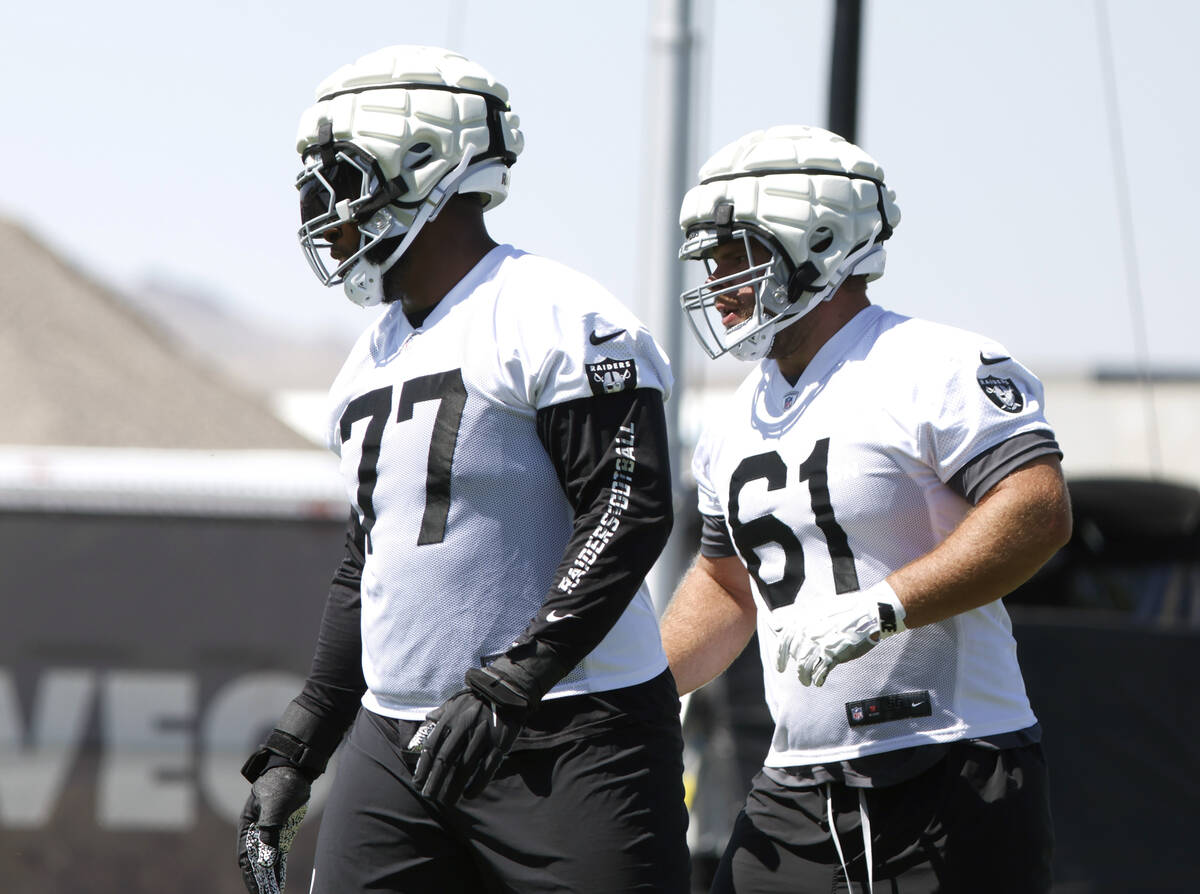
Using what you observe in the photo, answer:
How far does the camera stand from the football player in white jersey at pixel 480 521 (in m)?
2.54

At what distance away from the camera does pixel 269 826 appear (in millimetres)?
3010

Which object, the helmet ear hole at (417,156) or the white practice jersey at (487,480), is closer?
the white practice jersey at (487,480)

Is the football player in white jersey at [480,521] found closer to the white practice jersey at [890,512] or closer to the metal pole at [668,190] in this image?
the white practice jersey at [890,512]

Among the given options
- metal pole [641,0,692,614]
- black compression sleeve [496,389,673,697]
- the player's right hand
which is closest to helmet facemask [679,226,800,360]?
black compression sleeve [496,389,673,697]

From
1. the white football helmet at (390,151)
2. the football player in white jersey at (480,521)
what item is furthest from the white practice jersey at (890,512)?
the white football helmet at (390,151)

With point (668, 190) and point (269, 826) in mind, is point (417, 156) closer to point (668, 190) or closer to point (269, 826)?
point (269, 826)

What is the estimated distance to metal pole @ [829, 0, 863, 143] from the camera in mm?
6730

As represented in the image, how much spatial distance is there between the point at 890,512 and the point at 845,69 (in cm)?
446

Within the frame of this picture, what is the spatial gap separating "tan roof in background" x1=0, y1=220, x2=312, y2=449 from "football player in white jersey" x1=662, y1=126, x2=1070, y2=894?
1633 centimetres

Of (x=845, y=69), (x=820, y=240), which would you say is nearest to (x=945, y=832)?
(x=820, y=240)

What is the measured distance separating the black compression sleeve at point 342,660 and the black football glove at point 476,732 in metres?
0.62

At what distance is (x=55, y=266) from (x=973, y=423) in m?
22.3

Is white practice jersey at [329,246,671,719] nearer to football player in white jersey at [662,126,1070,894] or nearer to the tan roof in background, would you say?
football player in white jersey at [662,126,1070,894]

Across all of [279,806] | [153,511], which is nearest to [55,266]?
[153,511]
